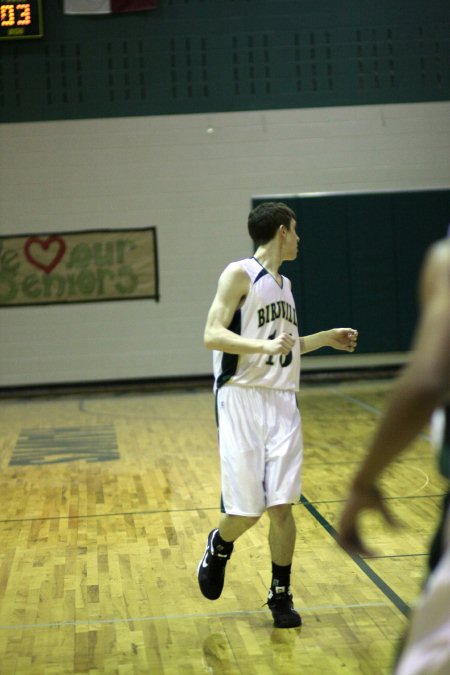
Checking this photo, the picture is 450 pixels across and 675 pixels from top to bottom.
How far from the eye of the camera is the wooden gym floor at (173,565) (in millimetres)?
3863

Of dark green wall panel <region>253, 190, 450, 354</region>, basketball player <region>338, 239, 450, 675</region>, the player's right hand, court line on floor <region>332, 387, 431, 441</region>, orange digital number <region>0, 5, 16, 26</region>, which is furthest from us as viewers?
dark green wall panel <region>253, 190, 450, 354</region>

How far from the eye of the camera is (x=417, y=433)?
167 centimetres

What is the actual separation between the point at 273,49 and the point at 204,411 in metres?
5.44

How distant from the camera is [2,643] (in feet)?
13.2

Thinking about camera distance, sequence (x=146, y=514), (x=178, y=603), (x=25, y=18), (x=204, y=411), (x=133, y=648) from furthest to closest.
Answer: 1. (x=25, y=18)
2. (x=204, y=411)
3. (x=146, y=514)
4. (x=178, y=603)
5. (x=133, y=648)

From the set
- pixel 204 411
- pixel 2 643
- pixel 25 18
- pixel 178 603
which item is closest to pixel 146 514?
pixel 178 603

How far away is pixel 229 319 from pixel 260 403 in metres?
0.38

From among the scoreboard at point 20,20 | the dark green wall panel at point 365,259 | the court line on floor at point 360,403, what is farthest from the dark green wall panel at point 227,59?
the court line on floor at point 360,403

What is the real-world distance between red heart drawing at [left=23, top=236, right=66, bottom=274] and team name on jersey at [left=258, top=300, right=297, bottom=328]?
966 cm

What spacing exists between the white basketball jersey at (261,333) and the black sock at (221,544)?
66cm

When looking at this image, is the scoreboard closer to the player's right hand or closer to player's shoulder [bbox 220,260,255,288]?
player's shoulder [bbox 220,260,255,288]

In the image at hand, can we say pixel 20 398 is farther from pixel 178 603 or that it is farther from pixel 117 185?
pixel 178 603

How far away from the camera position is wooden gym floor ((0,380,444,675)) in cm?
386

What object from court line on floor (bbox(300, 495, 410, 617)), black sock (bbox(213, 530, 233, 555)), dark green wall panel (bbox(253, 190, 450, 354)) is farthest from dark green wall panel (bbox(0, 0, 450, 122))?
black sock (bbox(213, 530, 233, 555))
